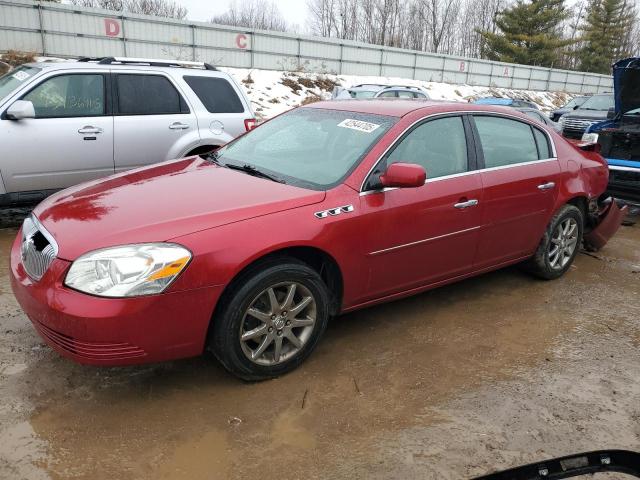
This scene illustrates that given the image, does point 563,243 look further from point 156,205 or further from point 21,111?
point 21,111

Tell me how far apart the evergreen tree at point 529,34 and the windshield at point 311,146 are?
4741 centimetres

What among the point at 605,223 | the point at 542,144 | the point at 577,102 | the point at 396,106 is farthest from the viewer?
the point at 577,102

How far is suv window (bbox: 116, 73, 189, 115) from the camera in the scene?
6012mm

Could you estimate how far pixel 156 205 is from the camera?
297cm

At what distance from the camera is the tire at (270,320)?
280 cm

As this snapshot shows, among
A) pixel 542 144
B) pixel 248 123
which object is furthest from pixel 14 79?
pixel 542 144

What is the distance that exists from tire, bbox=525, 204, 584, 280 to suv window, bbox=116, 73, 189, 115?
4.27 metres

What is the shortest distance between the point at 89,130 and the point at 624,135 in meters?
7.10

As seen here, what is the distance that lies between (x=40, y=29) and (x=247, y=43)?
842cm

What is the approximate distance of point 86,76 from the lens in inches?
229

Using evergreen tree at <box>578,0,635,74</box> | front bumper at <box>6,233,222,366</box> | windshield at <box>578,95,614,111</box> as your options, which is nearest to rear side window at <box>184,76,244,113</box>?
front bumper at <box>6,233,222,366</box>

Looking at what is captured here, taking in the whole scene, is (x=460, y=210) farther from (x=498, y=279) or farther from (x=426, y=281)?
(x=498, y=279)

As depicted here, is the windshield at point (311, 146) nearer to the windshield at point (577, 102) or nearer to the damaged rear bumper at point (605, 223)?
the damaged rear bumper at point (605, 223)

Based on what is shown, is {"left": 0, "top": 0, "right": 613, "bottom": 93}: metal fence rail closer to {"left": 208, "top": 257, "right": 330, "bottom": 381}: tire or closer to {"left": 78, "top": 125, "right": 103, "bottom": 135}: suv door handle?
{"left": 78, "top": 125, "right": 103, "bottom": 135}: suv door handle
